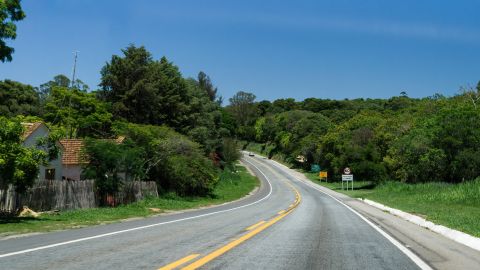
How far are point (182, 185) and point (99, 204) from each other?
15.1 metres

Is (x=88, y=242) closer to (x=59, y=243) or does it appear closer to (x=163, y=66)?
(x=59, y=243)

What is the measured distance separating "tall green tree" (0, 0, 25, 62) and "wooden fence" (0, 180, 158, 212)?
223 inches

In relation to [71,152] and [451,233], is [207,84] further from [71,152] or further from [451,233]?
[451,233]

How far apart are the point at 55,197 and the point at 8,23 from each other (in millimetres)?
8302

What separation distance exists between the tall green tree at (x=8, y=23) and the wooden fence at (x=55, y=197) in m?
5.66

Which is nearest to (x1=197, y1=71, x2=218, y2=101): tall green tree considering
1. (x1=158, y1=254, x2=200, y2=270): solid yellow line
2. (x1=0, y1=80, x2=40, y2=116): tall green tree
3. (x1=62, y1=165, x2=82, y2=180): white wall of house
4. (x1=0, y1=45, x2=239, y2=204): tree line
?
(x1=0, y1=45, x2=239, y2=204): tree line

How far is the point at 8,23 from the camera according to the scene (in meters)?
20.8

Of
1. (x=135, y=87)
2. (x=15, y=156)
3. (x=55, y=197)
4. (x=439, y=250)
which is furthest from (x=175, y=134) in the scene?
(x=439, y=250)

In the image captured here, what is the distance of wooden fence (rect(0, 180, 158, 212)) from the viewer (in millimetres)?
21359

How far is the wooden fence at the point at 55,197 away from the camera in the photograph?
21.4 meters

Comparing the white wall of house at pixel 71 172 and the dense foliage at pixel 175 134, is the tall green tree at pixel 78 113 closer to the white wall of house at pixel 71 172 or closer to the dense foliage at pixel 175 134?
the dense foliage at pixel 175 134

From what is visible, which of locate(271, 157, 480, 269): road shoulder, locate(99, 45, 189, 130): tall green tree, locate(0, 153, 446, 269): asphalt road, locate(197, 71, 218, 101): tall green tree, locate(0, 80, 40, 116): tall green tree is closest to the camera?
locate(0, 153, 446, 269): asphalt road

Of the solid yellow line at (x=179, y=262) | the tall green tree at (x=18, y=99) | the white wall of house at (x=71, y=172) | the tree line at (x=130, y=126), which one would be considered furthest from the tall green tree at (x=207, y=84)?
the solid yellow line at (x=179, y=262)

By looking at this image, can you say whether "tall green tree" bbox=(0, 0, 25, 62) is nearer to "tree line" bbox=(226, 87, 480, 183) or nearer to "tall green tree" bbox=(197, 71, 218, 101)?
"tree line" bbox=(226, 87, 480, 183)
